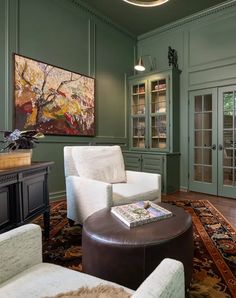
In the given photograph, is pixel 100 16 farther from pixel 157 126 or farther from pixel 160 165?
pixel 160 165

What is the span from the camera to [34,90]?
3404 millimetres

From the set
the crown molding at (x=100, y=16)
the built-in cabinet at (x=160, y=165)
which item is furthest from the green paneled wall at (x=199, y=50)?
the crown molding at (x=100, y=16)

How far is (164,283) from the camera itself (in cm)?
68

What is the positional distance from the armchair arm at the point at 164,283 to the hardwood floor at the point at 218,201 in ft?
7.61

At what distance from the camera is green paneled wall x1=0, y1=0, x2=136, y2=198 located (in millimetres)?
3094

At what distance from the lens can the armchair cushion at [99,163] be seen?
2652 millimetres

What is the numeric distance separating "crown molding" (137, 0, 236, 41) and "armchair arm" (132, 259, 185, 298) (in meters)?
4.65

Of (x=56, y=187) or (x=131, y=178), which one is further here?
(x=56, y=187)

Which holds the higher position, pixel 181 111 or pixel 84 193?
pixel 181 111

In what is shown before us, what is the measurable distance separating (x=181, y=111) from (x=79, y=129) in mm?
2083

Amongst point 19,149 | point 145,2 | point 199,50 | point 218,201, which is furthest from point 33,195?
point 199,50

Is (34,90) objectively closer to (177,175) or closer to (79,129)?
(79,129)

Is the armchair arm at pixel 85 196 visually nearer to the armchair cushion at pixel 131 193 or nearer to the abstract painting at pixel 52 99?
the armchair cushion at pixel 131 193

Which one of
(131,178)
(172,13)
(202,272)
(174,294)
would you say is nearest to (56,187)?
(131,178)
